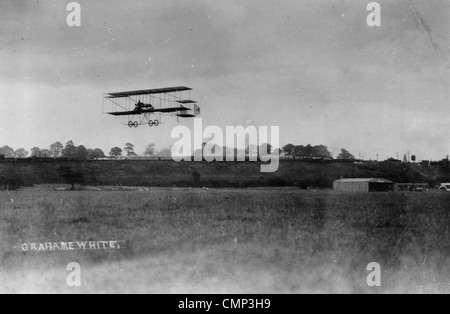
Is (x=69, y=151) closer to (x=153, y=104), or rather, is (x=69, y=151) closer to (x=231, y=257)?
(x=153, y=104)

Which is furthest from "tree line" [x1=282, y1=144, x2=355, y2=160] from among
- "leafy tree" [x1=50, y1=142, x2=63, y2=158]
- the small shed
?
"leafy tree" [x1=50, y1=142, x2=63, y2=158]

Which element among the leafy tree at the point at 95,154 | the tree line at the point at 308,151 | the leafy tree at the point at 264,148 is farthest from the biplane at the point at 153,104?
the leafy tree at the point at 95,154

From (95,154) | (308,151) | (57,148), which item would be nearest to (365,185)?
(308,151)

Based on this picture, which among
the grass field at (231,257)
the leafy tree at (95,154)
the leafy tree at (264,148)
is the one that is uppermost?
the leafy tree at (95,154)

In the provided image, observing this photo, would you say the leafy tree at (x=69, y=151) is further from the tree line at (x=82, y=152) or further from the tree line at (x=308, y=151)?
the tree line at (x=308, y=151)

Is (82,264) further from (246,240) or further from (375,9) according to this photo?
(375,9)

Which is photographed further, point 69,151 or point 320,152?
point 69,151

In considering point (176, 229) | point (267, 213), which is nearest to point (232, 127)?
point (176, 229)

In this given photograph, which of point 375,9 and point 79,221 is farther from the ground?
point 375,9
